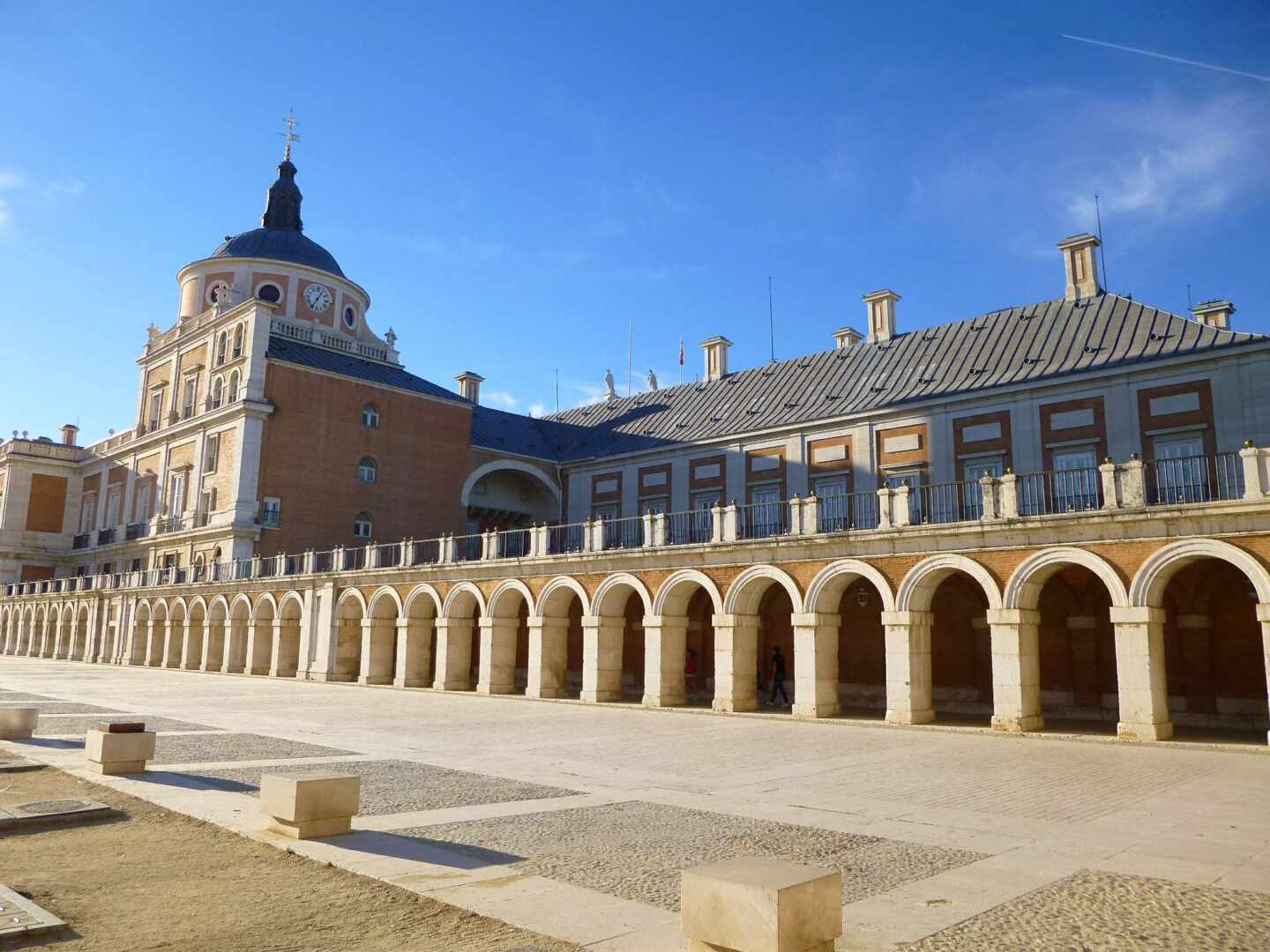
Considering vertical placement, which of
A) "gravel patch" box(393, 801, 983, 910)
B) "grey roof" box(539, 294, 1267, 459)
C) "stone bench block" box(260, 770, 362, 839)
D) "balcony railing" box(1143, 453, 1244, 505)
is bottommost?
"gravel patch" box(393, 801, 983, 910)

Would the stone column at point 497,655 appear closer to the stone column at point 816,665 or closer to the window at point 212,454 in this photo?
the stone column at point 816,665

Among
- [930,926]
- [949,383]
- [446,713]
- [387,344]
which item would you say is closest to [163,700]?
[446,713]

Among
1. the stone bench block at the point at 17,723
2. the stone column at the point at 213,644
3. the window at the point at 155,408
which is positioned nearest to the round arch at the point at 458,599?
the stone bench block at the point at 17,723

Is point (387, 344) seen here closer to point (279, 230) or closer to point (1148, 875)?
point (279, 230)

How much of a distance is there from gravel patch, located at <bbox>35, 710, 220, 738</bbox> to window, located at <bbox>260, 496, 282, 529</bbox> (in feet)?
76.4

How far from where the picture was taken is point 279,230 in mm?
54969

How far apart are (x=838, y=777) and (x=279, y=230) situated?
5212cm

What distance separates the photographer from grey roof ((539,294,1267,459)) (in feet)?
94.2

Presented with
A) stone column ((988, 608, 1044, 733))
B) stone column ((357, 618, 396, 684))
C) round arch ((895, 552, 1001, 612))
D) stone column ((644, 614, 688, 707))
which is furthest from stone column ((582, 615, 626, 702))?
stone column ((988, 608, 1044, 733))

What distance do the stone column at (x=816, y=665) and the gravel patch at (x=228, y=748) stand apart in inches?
437

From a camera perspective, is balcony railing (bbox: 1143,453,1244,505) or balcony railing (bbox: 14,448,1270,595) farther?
balcony railing (bbox: 1143,453,1244,505)

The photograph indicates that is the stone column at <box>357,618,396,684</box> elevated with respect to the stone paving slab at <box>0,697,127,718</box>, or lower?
elevated

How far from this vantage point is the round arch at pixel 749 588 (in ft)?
74.0

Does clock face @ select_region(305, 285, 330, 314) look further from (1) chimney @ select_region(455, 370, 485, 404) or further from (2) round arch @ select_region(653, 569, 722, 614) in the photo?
(2) round arch @ select_region(653, 569, 722, 614)
